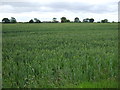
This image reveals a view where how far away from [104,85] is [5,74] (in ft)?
9.58

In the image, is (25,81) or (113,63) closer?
(25,81)

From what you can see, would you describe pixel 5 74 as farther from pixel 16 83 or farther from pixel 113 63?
pixel 113 63

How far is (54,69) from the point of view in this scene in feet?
22.4

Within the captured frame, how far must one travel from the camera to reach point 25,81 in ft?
19.2

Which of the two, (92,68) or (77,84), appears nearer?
(77,84)

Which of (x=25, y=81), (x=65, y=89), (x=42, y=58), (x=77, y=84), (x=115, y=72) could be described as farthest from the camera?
(x=42, y=58)

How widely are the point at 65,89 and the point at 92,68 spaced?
180 centimetres

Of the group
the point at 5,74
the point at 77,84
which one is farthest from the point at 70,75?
the point at 5,74

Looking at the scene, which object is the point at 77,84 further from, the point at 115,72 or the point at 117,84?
the point at 115,72

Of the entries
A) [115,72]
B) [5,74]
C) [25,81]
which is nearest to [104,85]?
[115,72]

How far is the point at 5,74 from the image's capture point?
6477 millimetres

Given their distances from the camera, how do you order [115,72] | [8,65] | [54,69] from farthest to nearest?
[8,65]
[54,69]
[115,72]

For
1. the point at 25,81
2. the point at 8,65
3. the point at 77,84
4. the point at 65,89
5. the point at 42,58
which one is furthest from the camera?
the point at 42,58

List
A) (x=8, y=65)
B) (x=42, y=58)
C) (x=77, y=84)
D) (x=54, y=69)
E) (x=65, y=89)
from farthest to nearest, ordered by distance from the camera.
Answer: (x=42, y=58) < (x=8, y=65) < (x=54, y=69) < (x=77, y=84) < (x=65, y=89)
